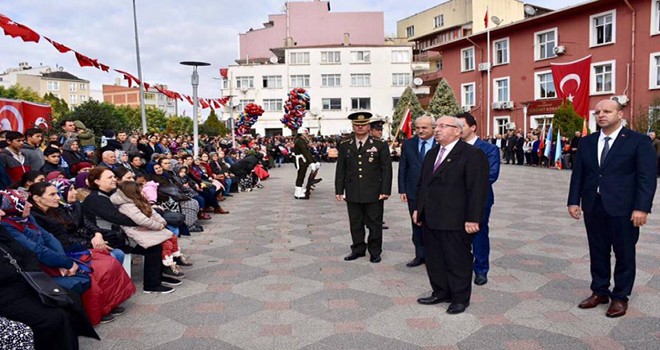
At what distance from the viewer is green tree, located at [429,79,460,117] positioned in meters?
36.3

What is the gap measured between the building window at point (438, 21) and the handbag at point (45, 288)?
54.9m

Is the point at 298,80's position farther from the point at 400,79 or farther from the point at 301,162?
the point at 301,162

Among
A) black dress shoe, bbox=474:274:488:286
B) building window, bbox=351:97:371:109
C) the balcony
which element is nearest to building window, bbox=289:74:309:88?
building window, bbox=351:97:371:109

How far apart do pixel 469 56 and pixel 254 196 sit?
27193 mm

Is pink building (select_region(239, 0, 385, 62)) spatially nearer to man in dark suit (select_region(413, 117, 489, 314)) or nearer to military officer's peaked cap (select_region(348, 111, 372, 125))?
military officer's peaked cap (select_region(348, 111, 372, 125))

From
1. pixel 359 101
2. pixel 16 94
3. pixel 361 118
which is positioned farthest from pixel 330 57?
pixel 361 118

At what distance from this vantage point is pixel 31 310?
3.53 meters

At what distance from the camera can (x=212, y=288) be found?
5.44 m

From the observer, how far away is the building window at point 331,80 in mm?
53812

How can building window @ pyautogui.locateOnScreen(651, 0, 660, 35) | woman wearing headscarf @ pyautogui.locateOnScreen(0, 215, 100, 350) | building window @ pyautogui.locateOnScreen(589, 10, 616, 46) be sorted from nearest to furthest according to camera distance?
woman wearing headscarf @ pyautogui.locateOnScreen(0, 215, 100, 350)
building window @ pyautogui.locateOnScreen(651, 0, 660, 35)
building window @ pyautogui.locateOnScreen(589, 10, 616, 46)

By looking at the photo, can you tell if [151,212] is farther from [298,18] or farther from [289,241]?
[298,18]

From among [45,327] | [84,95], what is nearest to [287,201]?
[45,327]

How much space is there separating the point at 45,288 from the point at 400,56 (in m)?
51.8

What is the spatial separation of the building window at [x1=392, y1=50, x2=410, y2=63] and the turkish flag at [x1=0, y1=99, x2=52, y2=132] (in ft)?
139
